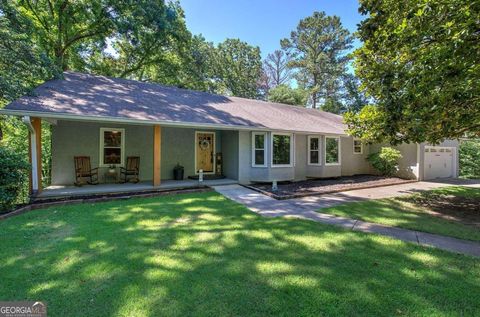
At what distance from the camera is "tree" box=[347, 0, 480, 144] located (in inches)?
201

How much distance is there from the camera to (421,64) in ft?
19.4

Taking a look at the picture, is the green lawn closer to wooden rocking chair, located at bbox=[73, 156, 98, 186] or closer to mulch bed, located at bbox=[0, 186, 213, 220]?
mulch bed, located at bbox=[0, 186, 213, 220]

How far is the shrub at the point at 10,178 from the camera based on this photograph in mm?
6391

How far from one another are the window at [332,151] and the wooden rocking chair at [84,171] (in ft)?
35.1

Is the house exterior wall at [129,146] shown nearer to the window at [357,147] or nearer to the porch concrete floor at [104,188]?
the porch concrete floor at [104,188]

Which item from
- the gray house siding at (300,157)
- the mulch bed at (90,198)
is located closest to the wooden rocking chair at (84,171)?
the mulch bed at (90,198)

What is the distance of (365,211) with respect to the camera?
713cm

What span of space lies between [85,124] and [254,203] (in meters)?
7.33

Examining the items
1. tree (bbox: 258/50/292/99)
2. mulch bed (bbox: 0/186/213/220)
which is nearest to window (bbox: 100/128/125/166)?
mulch bed (bbox: 0/186/213/220)

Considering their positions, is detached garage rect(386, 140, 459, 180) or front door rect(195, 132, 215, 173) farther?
detached garage rect(386, 140, 459, 180)

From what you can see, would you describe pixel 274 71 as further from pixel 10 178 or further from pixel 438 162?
pixel 10 178

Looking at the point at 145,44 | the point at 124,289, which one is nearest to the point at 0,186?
the point at 124,289

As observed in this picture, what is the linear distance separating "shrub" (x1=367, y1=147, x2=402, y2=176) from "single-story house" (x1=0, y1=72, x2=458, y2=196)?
59 cm

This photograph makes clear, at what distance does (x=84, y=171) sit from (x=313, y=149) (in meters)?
10.5
